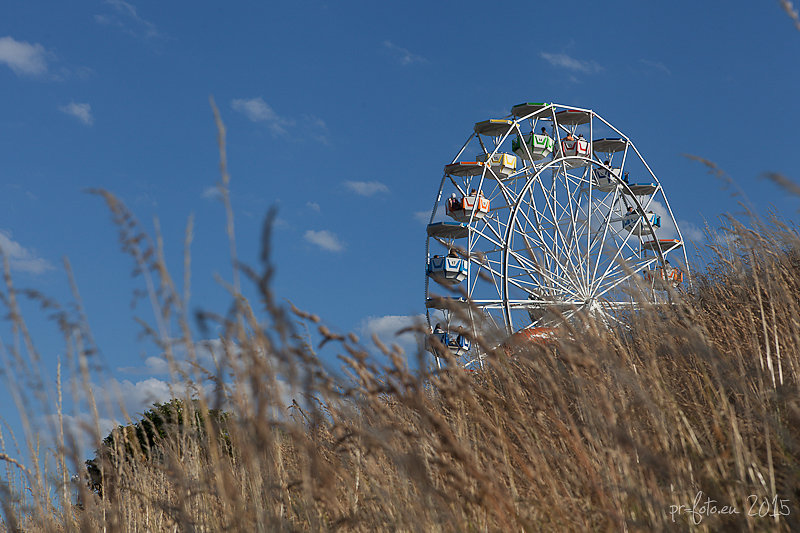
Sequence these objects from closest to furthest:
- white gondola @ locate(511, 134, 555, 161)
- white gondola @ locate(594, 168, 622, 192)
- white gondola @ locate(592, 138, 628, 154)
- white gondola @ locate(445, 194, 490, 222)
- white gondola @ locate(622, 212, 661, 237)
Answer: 1. white gondola @ locate(445, 194, 490, 222)
2. white gondola @ locate(511, 134, 555, 161)
3. white gondola @ locate(594, 168, 622, 192)
4. white gondola @ locate(622, 212, 661, 237)
5. white gondola @ locate(592, 138, 628, 154)

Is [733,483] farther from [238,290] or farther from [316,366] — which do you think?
[238,290]

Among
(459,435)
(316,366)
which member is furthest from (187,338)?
(459,435)

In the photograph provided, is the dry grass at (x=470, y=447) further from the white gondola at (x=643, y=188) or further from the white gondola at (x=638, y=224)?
the white gondola at (x=643, y=188)

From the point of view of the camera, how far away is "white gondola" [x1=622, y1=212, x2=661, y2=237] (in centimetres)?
2383

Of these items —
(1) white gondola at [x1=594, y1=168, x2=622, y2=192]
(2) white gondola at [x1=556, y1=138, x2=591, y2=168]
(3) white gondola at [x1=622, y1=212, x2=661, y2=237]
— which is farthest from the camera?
(3) white gondola at [x1=622, y1=212, x2=661, y2=237]

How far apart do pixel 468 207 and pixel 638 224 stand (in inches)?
271

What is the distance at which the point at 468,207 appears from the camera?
68.6 ft

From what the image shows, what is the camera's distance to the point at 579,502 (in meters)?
2.34

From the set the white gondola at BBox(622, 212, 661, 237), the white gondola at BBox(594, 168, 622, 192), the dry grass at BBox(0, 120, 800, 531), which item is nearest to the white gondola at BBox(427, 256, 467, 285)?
the white gondola at BBox(594, 168, 622, 192)

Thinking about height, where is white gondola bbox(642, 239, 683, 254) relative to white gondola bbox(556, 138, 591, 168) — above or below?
below

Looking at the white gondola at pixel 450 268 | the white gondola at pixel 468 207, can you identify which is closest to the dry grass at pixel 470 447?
the white gondola at pixel 450 268

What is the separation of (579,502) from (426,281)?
64.3 ft

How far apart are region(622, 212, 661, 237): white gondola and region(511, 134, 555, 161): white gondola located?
3.72 m

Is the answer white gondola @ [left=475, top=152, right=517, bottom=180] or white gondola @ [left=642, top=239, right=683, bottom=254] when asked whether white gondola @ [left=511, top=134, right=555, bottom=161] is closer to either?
white gondola @ [left=475, top=152, right=517, bottom=180]
